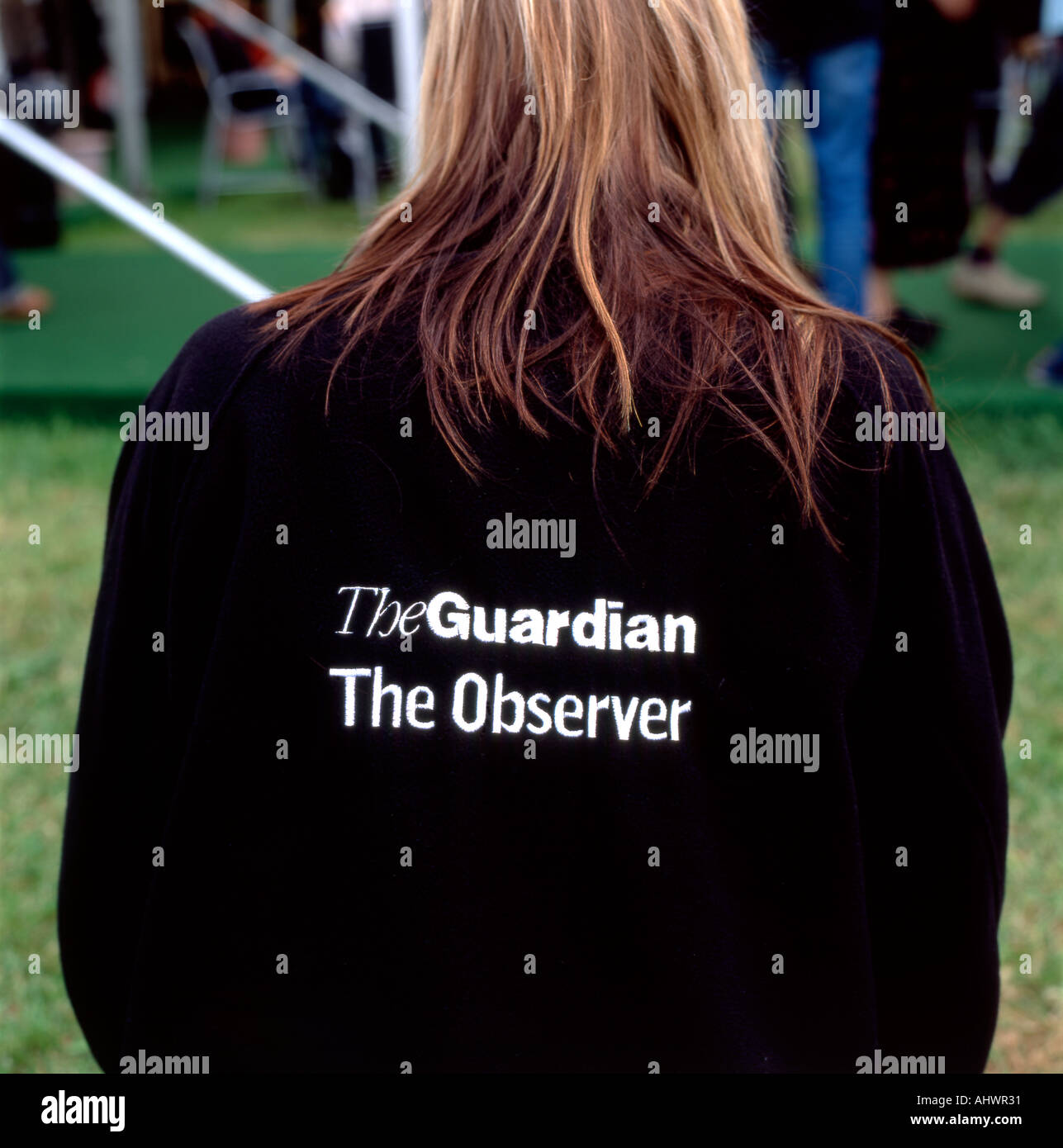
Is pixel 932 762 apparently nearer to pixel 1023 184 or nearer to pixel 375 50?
pixel 1023 184

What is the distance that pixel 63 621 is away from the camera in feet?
11.0

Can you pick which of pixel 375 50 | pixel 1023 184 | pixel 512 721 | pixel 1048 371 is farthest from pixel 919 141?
pixel 375 50

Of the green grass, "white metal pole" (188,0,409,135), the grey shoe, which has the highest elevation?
"white metal pole" (188,0,409,135)

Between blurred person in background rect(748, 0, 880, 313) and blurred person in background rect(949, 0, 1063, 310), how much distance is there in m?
1.06

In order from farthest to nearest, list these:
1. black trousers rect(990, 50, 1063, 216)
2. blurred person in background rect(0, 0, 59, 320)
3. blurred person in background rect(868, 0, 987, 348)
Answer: blurred person in background rect(0, 0, 59, 320)
black trousers rect(990, 50, 1063, 216)
blurred person in background rect(868, 0, 987, 348)

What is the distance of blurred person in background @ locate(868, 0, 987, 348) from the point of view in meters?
3.72

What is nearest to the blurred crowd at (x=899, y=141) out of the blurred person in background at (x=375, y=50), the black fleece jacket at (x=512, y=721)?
the black fleece jacket at (x=512, y=721)

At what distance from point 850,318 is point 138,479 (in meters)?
0.66

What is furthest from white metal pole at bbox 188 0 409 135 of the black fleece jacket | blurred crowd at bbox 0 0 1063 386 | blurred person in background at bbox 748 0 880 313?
the black fleece jacket

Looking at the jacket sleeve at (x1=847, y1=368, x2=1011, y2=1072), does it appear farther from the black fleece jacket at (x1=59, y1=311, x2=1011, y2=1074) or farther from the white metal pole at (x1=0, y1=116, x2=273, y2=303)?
the white metal pole at (x1=0, y1=116, x2=273, y2=303)

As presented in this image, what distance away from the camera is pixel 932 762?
1.23 m

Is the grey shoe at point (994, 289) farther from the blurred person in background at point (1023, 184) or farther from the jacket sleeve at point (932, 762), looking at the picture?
the jacket sleeve at point (932, 762)

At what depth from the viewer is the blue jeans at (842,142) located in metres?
3.70
